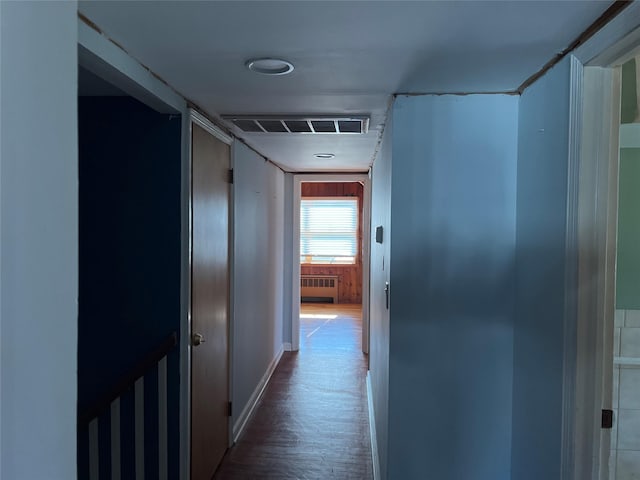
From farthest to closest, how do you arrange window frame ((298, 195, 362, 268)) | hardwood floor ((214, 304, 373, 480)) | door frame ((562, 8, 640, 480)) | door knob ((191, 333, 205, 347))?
window frame ((298, 195, 362, 268))
hardwood floor ((214, 304, 373, 480))
door knob ((191, 333, 205, 347))
door frame ((562, 8, 640, 480))

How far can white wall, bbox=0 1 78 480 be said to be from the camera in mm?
641

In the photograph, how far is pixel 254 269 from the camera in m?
3.50

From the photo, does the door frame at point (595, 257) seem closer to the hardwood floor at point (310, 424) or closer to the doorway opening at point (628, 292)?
the doorway opening at point (628, 292)

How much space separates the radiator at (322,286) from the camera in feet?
26.2

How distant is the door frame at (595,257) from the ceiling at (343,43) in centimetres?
21

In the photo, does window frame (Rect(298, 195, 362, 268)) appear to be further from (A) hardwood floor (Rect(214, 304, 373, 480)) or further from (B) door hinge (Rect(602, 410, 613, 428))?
(B) door hinge (Rect(602, 410, 613, 428))

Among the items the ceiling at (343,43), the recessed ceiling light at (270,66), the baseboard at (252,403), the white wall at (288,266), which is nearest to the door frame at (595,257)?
the ceiling at (343,43)

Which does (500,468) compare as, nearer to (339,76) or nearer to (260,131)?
(339,76)

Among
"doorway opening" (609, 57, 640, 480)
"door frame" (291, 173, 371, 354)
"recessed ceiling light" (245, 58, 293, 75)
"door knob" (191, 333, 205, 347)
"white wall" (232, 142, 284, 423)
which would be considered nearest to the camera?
"recessed ceiling light" (245, 58, 293, 75)

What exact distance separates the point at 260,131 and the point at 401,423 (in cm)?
177

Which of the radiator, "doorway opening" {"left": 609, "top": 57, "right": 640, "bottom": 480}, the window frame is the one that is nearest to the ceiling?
"doorway opening" {"left": 609, "top": 57, "right": 640, "bottom": 480}

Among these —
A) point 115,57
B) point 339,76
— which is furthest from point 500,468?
point 115,57

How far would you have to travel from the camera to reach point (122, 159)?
209cm

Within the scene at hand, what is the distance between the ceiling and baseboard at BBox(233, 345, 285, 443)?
2.23m
